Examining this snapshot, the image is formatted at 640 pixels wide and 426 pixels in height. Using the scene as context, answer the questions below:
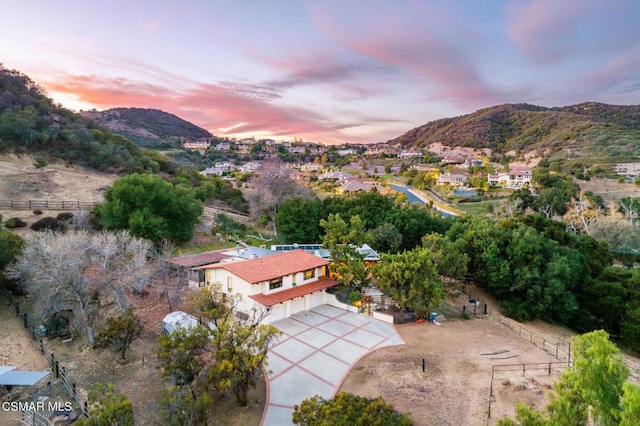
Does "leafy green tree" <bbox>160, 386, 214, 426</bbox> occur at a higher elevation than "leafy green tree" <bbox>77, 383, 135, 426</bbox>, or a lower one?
lower

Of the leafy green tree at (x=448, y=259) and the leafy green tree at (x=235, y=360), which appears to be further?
the leafy green tree at (x=448, y=259)

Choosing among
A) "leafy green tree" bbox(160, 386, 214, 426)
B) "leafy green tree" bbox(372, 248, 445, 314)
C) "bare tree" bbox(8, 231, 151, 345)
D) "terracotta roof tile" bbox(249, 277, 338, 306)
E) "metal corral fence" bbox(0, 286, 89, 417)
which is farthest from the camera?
"leafy green tree" bbox(372, 248, 445, 314)

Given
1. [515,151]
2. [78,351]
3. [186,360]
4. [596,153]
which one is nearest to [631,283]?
[186,360]

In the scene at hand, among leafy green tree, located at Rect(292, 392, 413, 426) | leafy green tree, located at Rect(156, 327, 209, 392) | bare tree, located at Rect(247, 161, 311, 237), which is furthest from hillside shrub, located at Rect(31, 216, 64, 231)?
leafy green tree, located at Rect(292, 392, 413, 426)

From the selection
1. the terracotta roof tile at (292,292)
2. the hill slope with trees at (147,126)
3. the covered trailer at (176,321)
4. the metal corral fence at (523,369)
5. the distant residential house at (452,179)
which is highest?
the hill slope with trees at (147,126)

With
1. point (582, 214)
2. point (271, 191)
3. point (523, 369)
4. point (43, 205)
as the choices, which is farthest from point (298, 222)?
point (582, 214)

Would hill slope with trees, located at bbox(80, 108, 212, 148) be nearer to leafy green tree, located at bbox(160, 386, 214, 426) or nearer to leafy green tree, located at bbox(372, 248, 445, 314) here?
leafy green tree, located at bbox(372, 248, 445, 314)

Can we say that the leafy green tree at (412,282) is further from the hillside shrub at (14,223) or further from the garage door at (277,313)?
the hillside shrub at (14,223)

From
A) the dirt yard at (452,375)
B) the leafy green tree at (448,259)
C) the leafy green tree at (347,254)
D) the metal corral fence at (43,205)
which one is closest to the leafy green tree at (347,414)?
the dirt yard at (452,375)
